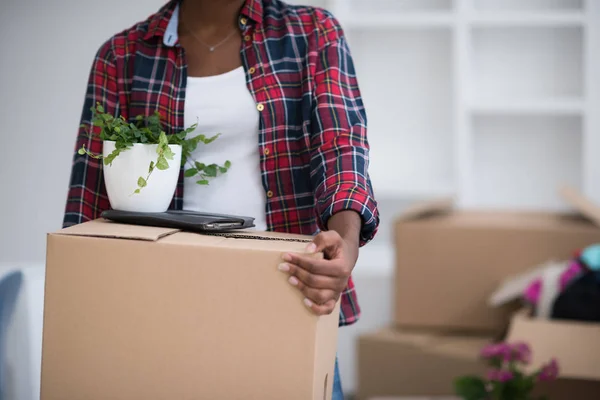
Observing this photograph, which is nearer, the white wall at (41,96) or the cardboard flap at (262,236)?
the cardboard flap at (262,236)

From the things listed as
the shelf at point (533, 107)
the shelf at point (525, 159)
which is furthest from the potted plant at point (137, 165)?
the shelf at point (525, 159)

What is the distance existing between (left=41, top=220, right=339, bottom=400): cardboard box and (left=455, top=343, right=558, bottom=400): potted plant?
2.37ft

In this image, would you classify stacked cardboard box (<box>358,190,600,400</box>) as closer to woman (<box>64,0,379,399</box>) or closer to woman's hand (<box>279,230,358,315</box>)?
woman (<box>64,0,379,399</box>)

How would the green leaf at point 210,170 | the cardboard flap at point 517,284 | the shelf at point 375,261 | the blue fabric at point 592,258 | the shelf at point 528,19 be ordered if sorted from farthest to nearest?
the shelf at point 375,261
the shelf at point 528,19
the cardboard flap at point 517,284
the blue fabric at point 592,258
the green leaf at point 210,170

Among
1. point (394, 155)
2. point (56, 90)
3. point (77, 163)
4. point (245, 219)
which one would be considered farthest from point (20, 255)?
point (245, 219)

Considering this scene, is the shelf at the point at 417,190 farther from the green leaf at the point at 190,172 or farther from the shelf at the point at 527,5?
the green leaf at the point at 190,172

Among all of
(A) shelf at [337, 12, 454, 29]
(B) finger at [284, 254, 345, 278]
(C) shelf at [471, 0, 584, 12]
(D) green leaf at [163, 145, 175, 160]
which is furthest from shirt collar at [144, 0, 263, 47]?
(C) shelf at [471, 0, 584, 12]

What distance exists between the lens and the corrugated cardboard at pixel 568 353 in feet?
5.62

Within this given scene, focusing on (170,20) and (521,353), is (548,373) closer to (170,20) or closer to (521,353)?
(521,353)

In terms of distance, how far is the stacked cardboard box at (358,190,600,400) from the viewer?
2.23 meters

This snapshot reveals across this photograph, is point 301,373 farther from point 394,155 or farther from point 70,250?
point 394,155

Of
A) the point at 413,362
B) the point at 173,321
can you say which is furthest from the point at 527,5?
the point at 173,321

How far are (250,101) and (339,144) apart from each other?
154 mm

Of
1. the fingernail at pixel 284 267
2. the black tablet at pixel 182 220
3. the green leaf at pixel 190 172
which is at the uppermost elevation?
the green leaf at pixel 190 172
